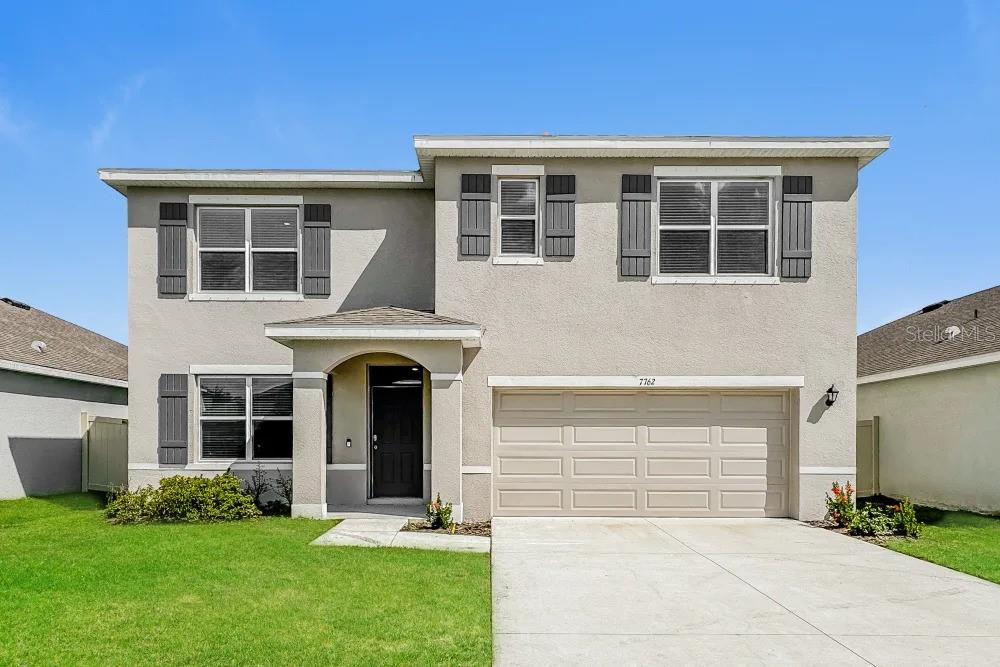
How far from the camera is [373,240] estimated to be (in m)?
12.6

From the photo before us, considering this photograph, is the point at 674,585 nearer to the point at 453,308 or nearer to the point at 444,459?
the point at 444,459

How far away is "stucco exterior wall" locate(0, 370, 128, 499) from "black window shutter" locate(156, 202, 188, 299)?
4.14 metres

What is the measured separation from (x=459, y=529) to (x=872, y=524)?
5939mm

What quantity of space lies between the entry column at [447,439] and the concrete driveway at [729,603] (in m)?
1.19

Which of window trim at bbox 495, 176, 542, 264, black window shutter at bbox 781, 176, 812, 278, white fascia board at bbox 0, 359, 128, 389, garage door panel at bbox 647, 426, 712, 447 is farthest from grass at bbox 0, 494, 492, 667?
black window shutter at bbox 781, 176, 812, 278

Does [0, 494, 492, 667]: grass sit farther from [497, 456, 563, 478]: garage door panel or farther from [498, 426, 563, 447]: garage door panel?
[498, 426, 563, 447]: garage door panel

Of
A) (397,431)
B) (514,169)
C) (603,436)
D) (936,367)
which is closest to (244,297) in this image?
(397,431)

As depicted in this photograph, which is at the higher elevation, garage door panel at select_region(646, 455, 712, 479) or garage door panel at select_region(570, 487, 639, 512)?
garage door panel at select_region(646, 455, 712, 479)

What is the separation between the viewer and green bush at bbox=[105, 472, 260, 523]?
10641 millimetres

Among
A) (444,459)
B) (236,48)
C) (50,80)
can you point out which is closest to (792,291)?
(444,459)

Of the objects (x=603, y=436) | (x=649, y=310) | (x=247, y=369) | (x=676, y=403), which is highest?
(x=649, y=310)

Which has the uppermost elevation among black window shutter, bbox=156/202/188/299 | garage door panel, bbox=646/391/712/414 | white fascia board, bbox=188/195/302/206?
white fascia board, bbox=188/195/302/206

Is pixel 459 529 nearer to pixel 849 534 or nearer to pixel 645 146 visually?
pixel 849 534

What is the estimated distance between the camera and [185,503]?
10.6m
